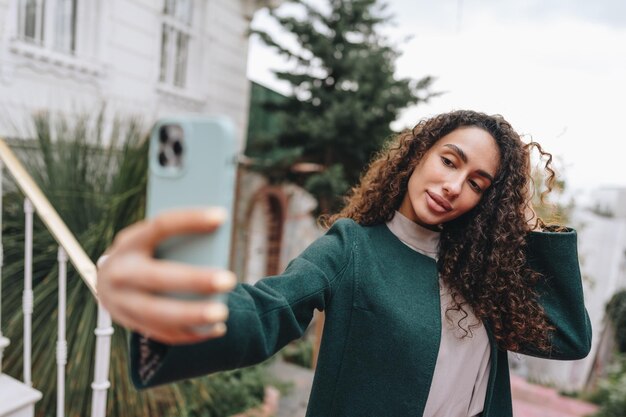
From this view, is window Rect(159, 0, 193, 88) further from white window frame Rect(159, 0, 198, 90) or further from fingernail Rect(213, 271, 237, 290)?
fingernail Rect(213, 271, 237, 290)

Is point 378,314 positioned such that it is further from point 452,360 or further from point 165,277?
point 165,277

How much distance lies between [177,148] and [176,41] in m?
4.78

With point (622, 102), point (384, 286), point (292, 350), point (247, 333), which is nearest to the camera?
point (247, 333)

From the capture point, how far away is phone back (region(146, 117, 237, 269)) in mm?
491

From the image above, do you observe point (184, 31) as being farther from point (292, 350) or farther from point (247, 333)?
point (247, 333)

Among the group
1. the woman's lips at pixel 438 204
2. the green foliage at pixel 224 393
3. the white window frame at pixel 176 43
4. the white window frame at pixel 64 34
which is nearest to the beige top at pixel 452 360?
the woman's lips at pixel 438 204

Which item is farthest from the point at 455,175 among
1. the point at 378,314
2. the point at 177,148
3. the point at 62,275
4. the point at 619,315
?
the point at 619,315

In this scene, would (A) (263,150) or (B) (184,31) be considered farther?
(A) (263,150)

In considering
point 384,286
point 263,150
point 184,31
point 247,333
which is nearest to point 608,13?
point 263,150

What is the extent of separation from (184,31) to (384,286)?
456 cm

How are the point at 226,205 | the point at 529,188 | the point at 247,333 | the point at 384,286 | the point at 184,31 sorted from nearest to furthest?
1. the point at 226,205
2. the point at 247,333
3. the point at 384,286
4. the point at 529,188
5. the point at 184,31

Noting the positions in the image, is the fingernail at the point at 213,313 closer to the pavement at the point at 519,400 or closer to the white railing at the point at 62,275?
the white railing at the point at 62,275

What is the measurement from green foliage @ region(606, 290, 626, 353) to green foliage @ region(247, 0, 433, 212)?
8273 mm

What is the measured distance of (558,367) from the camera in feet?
30.8
